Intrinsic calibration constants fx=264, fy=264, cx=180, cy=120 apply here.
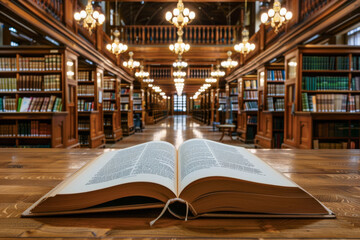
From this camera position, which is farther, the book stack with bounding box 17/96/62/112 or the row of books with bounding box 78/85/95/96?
the row of books with bounding box 78/85/95/96

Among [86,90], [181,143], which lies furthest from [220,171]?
[86,90]

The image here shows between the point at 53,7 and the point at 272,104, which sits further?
the point at 272,104

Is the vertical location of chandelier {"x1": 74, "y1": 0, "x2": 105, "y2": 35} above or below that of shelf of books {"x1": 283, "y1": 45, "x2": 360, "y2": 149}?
above

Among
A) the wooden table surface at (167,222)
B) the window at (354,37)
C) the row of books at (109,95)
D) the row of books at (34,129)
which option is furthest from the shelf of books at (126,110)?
the wooden table surface at (167,222)

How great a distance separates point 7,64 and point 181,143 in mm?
5027

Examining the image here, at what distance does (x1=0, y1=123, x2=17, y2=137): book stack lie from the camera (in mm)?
4875

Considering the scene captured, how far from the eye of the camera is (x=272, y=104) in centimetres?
699

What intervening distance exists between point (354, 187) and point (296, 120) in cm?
483

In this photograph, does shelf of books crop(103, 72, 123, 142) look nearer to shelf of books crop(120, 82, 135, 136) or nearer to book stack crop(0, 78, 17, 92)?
shelf of books crop(120, 82, 135, 136)

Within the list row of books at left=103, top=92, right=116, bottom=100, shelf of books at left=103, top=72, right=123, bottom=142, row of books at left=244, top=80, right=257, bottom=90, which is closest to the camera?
shelf of books at left=103, top=72, right=123, bottom=142

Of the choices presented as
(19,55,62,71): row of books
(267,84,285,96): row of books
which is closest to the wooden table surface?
(19,55,62,71): row of books

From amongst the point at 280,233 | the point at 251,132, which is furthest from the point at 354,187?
the point at 251,132

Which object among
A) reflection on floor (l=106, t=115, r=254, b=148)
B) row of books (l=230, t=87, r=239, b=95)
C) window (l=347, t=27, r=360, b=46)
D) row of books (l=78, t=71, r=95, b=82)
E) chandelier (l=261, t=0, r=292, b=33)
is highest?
window (l=347, t=27, r=360, b=46)

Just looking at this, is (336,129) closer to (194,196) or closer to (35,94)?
(194,196)
